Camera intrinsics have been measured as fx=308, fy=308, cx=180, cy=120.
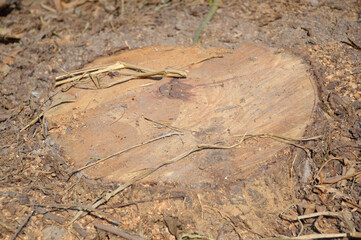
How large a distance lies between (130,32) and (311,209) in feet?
6.25

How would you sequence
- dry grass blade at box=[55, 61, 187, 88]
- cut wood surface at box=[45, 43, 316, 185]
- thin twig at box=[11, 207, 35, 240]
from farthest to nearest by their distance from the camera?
dry grass blade at box=[55, 61, 187, 88]
cut wood surface at box=[45, 43, 316, 185]
thin twig at box=[11, 207, 35, 240]

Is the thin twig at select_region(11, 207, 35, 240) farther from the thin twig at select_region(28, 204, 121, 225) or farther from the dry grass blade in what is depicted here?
the dry grass blade

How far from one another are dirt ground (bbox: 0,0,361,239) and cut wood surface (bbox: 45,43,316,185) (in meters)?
0.08

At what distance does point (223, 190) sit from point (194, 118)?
439 mm

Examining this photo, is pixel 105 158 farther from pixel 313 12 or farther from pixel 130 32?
pixel 313 12

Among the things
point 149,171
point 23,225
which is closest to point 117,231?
point 149,171

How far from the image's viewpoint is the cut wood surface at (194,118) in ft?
5.58

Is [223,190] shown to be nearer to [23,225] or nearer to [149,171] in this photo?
[149,171]

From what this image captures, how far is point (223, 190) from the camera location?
168 cm

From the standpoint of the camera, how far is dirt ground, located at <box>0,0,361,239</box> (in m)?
1.66

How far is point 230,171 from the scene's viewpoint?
5.52ft

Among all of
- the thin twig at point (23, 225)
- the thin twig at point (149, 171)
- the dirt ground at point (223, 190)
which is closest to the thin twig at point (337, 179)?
the dirt ground at point (223, 190)

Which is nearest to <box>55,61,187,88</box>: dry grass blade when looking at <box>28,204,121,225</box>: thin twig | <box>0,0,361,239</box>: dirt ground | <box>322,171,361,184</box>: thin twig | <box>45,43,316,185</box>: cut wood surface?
<box>45,43,316,185</box>: cut wood surface

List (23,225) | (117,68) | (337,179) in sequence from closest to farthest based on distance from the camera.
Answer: (23,225) → (337,179) → (117,68)
